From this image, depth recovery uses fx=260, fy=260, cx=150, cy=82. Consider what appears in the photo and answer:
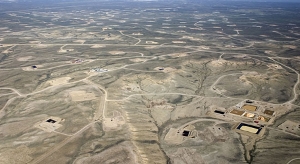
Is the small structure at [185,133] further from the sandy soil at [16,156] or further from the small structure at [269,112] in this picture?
the sandy soil at [16,156]

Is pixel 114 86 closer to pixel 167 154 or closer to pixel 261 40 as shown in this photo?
pixel 167 154

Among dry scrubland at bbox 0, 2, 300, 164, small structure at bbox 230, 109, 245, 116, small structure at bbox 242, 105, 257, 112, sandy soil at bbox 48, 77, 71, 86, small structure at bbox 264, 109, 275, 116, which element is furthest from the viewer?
sandy soil at bbox 48, 77, 71, 86

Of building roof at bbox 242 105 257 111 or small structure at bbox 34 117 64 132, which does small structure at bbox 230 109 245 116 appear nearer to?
building roof at bbox 242 105 257 111

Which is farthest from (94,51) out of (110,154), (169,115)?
(110,154)

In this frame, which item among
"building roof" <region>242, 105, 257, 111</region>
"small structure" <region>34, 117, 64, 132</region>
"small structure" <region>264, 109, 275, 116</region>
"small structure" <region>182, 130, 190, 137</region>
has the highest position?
"small structure" <region>264, 109, 275, 116</region>

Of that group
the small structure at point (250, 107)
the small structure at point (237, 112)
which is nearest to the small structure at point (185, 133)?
the small structure at point (237, 112)

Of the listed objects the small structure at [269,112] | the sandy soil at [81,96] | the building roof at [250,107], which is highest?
the small structure at [269,112]

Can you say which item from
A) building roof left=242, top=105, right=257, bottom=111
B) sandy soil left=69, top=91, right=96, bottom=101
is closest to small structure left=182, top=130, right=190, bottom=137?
building roof left=242, top=105, right=257, bottom=111

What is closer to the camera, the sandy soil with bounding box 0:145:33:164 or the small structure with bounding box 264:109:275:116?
the sandy soil with bounding box 0:145:33:164

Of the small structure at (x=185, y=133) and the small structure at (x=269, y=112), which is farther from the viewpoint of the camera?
the small structure at (x=269, y=112)

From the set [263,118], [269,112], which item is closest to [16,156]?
[263,118]

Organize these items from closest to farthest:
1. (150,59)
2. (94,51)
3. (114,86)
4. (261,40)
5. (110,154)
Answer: (110,154) < (114,86) < (150,59) < (94,51) < (261,40)
